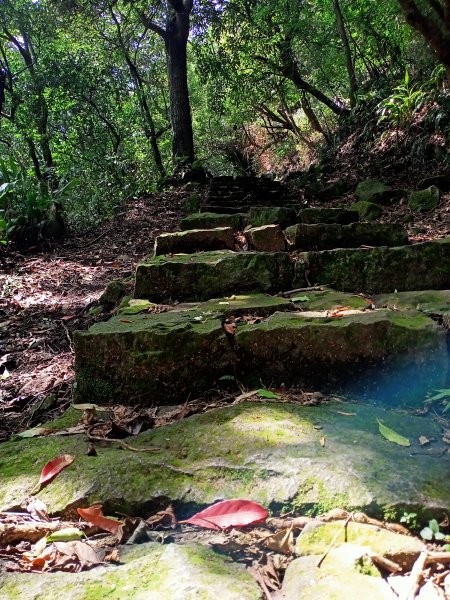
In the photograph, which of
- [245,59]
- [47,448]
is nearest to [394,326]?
[47,448]

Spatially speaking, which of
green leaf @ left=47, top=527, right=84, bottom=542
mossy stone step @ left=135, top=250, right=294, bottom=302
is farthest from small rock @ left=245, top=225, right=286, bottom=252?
green leaf @ left=47, top=527, right=84, bottom=542

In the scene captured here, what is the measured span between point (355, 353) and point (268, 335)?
0.33 metres

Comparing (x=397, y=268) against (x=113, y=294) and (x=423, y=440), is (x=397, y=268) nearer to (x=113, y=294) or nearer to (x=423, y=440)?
(x=423, y=440)

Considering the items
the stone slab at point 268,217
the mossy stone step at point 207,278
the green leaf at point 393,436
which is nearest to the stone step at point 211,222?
the stone slab at point 268,217

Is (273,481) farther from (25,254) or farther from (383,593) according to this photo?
(25,254)

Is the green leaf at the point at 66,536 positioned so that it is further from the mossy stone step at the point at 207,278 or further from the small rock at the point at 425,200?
the small rock at the point at 425,200

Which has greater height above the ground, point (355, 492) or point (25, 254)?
point (25, 254)

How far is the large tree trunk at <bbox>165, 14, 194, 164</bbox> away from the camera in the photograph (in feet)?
31.3

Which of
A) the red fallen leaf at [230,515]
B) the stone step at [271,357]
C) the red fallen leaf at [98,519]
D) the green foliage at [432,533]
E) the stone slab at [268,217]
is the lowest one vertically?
the green foliage at [432,533]

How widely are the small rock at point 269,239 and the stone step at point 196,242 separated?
19cm

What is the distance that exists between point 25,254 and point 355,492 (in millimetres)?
4976

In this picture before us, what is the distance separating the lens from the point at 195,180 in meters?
8.59

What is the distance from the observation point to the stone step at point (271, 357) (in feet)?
5.54

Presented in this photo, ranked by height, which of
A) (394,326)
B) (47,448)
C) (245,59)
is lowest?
(47,448)
